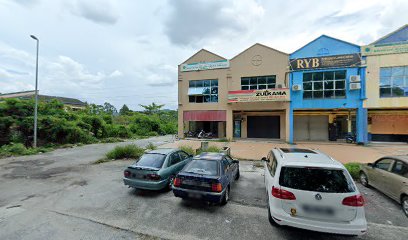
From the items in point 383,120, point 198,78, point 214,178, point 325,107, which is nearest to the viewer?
point 214,178

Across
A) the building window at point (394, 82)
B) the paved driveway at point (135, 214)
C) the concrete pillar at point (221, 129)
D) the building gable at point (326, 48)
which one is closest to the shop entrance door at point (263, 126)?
the concrete pillar at point (221, 129)

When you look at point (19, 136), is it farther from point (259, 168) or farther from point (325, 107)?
point (325, 107)

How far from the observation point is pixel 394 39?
1642cm

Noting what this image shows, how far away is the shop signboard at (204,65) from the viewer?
21216mm

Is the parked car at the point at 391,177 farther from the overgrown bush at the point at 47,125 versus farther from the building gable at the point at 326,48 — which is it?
the overgrown bush at the point at 47,125

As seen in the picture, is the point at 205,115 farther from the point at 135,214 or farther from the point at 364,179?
the point at 135,214

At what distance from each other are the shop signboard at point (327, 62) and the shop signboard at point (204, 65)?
734 cm

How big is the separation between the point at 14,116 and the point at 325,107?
29.4 metres

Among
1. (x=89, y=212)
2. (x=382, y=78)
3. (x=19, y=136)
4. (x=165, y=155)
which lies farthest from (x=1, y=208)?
(x=382, y=78)

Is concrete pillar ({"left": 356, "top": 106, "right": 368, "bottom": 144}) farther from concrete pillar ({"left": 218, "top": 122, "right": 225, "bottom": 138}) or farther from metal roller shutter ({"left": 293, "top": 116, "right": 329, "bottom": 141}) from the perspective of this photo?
concrete pillar ({"left": 218, "top": 122, "right": 225, "bottom": 138})

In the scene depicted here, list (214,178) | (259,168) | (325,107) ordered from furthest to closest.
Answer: (325,107) → (259,168) → (214,178)

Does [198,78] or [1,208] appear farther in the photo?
[198,78]

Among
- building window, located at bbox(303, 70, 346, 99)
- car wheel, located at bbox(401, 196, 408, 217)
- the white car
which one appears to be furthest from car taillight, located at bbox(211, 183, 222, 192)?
building window, located at bbox(303, 70, 346, 99)

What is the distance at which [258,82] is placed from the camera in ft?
66.5
